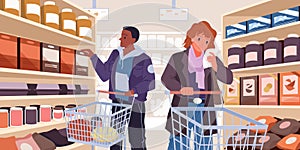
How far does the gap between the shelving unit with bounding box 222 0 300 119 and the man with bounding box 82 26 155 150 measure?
1.19 m

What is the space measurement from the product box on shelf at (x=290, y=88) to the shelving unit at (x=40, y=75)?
1246 millimetres

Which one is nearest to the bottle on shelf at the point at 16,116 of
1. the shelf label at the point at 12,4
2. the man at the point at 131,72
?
the shelf label at the point at 12,4

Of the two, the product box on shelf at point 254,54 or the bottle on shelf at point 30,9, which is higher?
the bottle on shelf at point 30,9

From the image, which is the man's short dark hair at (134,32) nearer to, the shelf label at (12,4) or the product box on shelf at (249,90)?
the shelf label at (12,4)

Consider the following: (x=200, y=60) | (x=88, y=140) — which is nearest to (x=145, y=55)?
(x=200, y=60)

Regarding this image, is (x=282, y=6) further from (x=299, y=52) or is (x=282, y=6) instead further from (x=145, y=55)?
(x=145, y=55)

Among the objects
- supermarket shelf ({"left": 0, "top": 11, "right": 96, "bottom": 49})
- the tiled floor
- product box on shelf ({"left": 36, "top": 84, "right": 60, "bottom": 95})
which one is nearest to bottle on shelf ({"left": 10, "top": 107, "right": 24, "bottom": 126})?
product box on shelf ({"left": 36, "top": 84, "right": 60, "bottom": 95})

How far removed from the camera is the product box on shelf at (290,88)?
8.06ft

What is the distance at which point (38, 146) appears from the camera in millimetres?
2443

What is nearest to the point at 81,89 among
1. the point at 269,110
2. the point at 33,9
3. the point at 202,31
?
the point at 33,9

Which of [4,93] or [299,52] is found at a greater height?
[299,52]

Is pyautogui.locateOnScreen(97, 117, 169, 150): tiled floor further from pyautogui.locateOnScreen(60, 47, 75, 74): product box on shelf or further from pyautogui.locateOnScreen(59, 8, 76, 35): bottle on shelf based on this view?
pyautogui.locateOnScreen(59, 8, 76, 35): bottle on shelf

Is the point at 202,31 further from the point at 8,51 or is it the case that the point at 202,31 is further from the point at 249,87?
the point at 249,87

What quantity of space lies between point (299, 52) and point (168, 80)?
1.20 meters
